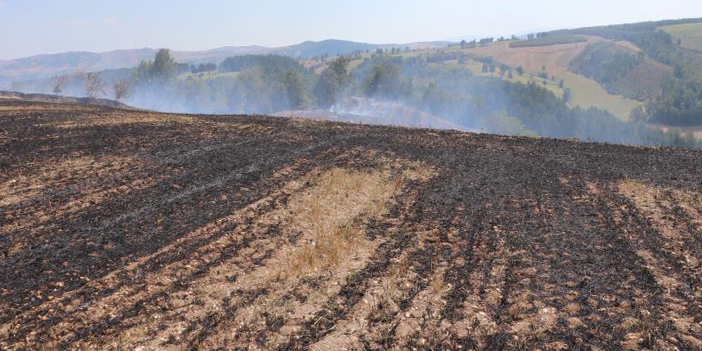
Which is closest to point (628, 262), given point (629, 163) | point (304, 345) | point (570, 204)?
point (570, 204)

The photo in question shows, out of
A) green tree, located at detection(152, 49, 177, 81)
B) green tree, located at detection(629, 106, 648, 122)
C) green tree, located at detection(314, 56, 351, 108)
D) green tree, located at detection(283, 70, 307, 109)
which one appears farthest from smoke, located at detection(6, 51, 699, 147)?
green tree, located at detection(629, 106, 648, 122)

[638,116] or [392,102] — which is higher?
[392,102]

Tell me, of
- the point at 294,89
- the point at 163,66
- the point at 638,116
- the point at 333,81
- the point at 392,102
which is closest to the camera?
the point at 333,81

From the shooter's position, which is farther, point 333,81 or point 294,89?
point 294,89

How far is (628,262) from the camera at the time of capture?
1032cm

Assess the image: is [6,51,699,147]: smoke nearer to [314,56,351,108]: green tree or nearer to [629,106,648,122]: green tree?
[314,56,351,108]: green tree

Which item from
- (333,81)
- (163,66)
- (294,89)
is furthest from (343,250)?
(163,66)

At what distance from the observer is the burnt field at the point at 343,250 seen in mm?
7738

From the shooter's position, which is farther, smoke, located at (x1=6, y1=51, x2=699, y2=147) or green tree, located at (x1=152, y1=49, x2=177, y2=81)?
green tree, located at (x1=152, y1=49, x2=177, y2=81)

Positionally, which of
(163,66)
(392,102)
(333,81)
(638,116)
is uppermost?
(163,66)

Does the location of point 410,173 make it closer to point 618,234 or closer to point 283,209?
point 283,209

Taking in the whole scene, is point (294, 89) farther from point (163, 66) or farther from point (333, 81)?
point (163, 66)

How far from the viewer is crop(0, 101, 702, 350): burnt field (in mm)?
7738

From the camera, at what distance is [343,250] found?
37.1 ft
